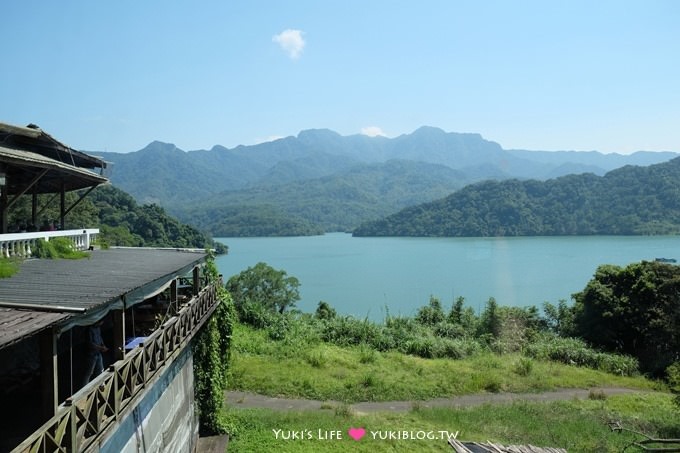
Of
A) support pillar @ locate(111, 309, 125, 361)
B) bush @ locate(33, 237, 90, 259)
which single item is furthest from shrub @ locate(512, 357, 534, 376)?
support pillar @ locate(111, 309, 125, 361)

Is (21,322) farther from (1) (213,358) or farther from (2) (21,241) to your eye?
(1) (213,358)

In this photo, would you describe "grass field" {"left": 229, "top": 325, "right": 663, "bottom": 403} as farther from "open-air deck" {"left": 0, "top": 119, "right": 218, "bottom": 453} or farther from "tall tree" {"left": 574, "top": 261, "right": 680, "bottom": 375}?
"open-air deck" {"left": 0, "top": 119, "right": 218, "bottom": 453}

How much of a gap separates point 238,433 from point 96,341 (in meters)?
6.84

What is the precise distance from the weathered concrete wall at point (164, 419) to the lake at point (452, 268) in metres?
22.7

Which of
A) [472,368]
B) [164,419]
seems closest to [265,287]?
[472,368]

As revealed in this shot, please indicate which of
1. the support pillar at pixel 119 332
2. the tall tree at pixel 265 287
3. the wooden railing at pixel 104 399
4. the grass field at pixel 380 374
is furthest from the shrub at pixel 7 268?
the tall tree at pixel 265 287

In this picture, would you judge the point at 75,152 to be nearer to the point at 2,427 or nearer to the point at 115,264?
the point at 115,264

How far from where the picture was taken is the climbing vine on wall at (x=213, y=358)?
12.1 m

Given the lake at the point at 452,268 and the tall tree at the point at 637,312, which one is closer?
the tall tree at the point at 637,312

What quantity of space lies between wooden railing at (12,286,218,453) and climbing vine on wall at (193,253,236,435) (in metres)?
3.47

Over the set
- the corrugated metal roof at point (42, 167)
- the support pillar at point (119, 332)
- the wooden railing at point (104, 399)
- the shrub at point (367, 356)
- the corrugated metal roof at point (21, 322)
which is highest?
the corrugated metal roof at point (42, 167)

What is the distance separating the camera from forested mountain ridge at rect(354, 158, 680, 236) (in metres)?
119

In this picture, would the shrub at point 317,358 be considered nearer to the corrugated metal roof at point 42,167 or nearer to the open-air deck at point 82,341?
the open-air deck at point 82,341

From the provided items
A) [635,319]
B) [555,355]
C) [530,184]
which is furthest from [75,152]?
[530,184]
